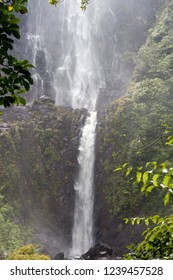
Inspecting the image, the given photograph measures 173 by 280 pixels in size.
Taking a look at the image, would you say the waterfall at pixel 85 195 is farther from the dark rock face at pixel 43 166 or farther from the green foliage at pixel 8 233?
the green foliage at pixel 8 233

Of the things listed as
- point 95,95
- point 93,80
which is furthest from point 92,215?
point 93,80

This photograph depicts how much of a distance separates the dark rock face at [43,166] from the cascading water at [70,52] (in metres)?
2.01

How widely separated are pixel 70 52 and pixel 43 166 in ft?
52.5

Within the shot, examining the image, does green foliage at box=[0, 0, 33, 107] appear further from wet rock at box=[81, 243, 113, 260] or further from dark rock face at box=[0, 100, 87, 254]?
dark rock face at box=[0, 100, 87, 254]

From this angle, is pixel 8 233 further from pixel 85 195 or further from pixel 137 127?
pixel 137 127

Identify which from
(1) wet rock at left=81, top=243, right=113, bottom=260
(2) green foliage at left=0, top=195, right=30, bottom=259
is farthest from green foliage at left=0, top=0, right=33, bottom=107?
(1) wet rock at left=81, top=243, right=113, bottom=260

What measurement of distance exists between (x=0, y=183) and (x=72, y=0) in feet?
88.7

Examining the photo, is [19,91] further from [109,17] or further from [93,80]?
[109,17]

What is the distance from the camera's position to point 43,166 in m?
23.3

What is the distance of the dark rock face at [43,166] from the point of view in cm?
2083

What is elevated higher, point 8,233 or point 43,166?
point 43,166

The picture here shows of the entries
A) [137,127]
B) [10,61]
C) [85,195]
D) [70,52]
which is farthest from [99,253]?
[70,52]

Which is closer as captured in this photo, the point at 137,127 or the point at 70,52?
the point at 137,127

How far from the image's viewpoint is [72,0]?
124 ft
